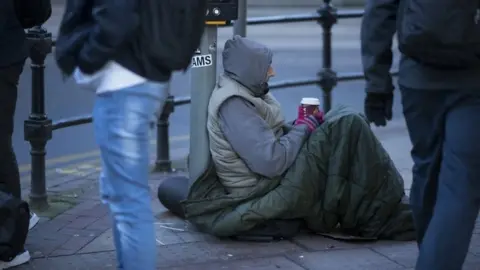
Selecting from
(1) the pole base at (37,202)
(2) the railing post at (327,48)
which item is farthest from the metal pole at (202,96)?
(2) the railing post at (327,48)

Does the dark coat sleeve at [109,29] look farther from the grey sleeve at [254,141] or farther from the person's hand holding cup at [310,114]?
the person's hand holding cup at [310,114]

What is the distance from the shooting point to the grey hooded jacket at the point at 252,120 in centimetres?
468

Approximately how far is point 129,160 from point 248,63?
159 centimetres

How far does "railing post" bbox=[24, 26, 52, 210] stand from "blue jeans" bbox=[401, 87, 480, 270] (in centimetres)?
226

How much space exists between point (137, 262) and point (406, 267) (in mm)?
1563

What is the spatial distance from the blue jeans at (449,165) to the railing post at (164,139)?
2.74 m

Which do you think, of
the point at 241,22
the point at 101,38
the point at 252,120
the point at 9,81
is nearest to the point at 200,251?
the point at 252,120

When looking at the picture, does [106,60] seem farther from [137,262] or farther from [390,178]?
[390,178]

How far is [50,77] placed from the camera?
10.8m

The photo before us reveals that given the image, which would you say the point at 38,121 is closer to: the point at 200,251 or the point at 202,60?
the point at 202,60

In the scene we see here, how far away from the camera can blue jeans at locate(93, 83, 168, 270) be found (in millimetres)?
3234

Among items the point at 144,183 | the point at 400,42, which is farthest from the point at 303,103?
the point at 144,183

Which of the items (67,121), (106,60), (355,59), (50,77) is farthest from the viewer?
(355,59)

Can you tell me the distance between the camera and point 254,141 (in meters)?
4.67
